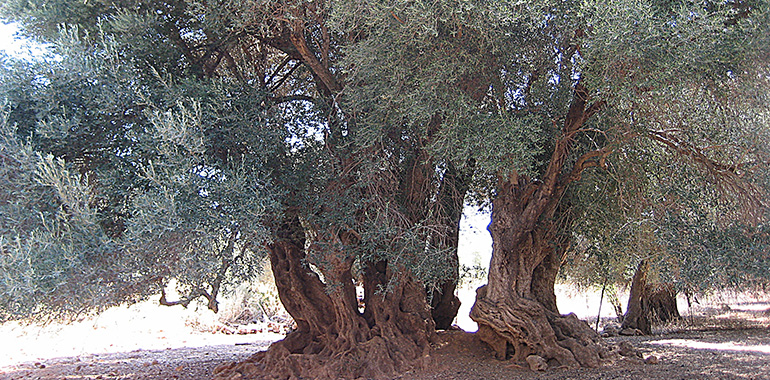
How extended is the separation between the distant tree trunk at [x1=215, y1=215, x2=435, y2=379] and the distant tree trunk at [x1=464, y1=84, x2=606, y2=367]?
1128 millimetres

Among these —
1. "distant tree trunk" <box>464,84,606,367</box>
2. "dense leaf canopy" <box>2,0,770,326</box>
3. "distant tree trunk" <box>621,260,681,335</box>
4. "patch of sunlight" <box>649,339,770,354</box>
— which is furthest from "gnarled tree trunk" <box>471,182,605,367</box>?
"distant tree trunk" <box>621,260,681,335</box>

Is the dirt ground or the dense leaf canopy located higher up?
the dense leaf canopy

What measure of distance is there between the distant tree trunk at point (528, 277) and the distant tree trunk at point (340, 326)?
3.70 ft

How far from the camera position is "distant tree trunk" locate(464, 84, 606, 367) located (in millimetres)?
7793

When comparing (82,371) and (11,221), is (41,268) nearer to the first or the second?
(11,221)

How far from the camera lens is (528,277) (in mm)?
8383

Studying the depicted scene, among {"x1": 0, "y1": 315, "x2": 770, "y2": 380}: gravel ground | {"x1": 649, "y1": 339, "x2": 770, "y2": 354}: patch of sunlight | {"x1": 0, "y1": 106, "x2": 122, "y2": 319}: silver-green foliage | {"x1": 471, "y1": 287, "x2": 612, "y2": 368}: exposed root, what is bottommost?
{"x1": 0, "y1": 315, "x2": 770, "y2": 380}: gravel ground

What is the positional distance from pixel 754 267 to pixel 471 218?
Answer: 17.2ft

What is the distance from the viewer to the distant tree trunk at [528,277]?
779cm

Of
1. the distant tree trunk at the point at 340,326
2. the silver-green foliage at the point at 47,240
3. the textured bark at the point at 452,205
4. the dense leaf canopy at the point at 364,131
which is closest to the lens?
the silver-green foliage at the point at 47,240

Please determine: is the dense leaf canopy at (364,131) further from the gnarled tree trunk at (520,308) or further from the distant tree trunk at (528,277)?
the gnarled tree trunk at (520,308)

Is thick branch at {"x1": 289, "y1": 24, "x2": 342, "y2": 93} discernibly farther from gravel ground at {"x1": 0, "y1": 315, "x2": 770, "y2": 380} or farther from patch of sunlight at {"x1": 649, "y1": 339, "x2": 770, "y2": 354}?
patch of sunlight at {"x1": 649, "y1": 339, "x2": 770, "y2": 354}

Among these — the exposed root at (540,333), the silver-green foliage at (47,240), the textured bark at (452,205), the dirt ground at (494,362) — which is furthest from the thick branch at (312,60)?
the dirt ground at (494,362)

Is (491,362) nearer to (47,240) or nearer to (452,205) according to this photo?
(452,205)
